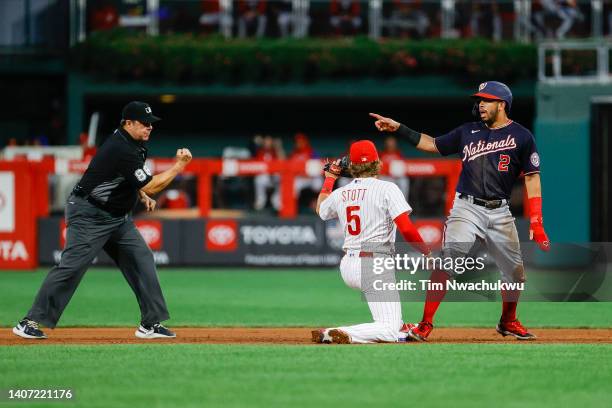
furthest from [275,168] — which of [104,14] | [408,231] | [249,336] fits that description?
[408,231]

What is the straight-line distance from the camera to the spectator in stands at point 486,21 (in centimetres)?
2653

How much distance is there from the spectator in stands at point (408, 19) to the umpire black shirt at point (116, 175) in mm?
17012

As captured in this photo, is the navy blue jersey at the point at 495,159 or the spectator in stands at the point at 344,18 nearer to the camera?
the navy blue jersey at the point at 495,159

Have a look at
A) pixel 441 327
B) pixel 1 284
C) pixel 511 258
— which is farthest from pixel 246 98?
pixel 511 258

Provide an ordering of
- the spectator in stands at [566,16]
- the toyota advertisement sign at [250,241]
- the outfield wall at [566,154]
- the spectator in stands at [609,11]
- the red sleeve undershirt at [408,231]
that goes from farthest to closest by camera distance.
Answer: the spectator in stands at [609,11]
the spectator in stands at [566,16]
the toyota advertisement sign at [250,241]
the outfield wall at [566,154]
the red sleeve undershirt at [408,231]

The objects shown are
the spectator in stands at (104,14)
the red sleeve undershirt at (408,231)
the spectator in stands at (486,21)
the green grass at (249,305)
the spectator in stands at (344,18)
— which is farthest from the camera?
the spectator in stands at (344,18)

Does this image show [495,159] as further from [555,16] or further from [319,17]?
[319,17]

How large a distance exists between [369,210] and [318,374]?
6.46 ft

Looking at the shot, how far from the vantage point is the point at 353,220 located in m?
9.62

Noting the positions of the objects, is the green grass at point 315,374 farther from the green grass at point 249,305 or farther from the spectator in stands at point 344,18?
the spectator in stands at point 344,18

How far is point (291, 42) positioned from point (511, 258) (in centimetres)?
1645

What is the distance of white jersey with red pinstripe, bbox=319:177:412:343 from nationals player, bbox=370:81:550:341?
473 mm

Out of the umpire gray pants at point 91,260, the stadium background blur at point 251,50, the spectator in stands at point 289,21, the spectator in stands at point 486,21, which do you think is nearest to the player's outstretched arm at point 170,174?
the umpire gray pants at point 91,260

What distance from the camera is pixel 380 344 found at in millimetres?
9703
